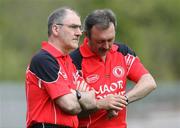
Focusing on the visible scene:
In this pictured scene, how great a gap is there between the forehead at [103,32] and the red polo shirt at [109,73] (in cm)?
28

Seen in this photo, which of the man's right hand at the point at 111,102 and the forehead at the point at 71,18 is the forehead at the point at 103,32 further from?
the man's right hand at the point at 111,102

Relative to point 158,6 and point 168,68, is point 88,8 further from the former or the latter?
point 168,68

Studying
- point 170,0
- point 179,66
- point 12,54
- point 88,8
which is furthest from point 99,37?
point 179,66

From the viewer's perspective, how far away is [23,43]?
4225cm

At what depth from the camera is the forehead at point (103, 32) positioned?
31.1 ft

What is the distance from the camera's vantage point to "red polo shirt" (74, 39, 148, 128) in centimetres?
→ 965

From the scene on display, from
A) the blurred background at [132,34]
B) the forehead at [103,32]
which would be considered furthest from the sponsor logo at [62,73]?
the blurred background at [132,34]

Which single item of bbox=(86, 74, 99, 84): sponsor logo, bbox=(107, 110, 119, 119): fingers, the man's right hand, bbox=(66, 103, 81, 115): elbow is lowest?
bbox=(107, 110, 119, 119): fingers

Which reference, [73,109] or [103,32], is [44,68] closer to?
[73,109]

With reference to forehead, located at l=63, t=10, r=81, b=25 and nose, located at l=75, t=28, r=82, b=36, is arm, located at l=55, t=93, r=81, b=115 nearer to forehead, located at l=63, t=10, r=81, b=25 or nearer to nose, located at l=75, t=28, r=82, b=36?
nose, located at l=75, t=28, r=82, b=36

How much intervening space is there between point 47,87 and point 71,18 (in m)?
0.78

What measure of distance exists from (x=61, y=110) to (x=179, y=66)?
37.7 m

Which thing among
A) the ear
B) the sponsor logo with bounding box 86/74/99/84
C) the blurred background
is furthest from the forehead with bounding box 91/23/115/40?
the blurred background

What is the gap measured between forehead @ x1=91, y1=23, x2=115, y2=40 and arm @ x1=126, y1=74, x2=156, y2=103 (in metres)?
0.65
